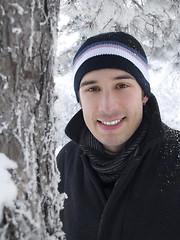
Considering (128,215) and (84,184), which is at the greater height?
(84,184)

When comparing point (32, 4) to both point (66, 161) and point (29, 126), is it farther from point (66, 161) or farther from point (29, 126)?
point (66, 161)

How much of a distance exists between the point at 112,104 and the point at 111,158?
1.40ft

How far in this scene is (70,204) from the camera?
196 centimetres

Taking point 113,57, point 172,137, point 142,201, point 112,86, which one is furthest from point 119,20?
point 142,201

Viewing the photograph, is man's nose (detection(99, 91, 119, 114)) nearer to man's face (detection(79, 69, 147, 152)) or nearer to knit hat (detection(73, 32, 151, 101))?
man's face (detection(79, 69, 147, 152))

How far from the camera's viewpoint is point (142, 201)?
5.19 ft

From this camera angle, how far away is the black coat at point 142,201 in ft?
4.98

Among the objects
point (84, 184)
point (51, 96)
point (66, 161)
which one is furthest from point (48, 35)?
point (66, 161)

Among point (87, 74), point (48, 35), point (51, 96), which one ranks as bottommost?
point (51, 96)

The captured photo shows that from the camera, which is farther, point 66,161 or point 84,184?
point 66,161

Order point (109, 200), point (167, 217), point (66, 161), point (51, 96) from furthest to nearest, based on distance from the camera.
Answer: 1. point (66, 161)
2. point (109, 200)
3. point (167, 217)
4. point (51, 96)

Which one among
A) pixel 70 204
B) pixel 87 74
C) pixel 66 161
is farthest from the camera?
pixel 66 161

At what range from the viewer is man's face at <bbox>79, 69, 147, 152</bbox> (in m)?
1.72

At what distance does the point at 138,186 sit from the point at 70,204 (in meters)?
0.62
